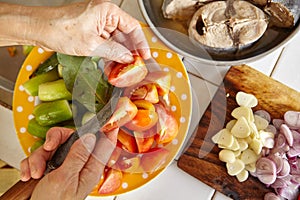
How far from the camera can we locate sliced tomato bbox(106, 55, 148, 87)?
3.37ft

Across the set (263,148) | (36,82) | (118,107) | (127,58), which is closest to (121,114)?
Result: (118,107)

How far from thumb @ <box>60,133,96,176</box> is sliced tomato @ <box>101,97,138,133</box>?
0.08 meters

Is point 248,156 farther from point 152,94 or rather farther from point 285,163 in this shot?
point 152,94

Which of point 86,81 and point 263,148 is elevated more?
point 86,81

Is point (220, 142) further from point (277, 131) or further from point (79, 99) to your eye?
point (79, 99)

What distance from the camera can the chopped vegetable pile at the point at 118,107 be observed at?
1015mm

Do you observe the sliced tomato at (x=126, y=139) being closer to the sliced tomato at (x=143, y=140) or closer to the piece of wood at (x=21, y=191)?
the sliced tomato at (x=143, y=140)

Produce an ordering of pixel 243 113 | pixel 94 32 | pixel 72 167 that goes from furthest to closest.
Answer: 1. pixel 243 113
2. pixel 94 32
3. pixel 72 167

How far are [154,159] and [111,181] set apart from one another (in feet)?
0.35

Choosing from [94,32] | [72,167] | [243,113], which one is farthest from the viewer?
[243,113]

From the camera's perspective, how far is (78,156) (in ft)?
2.89

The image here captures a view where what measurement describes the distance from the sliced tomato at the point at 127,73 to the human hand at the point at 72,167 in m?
0.13

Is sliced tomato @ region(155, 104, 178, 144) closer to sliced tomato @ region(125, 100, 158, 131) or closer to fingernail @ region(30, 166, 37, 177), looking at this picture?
sliced tomato @ region(125, 100, 158, 131)

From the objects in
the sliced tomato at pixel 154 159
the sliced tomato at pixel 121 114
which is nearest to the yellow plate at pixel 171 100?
the sliced tomato at pixel 154 159
